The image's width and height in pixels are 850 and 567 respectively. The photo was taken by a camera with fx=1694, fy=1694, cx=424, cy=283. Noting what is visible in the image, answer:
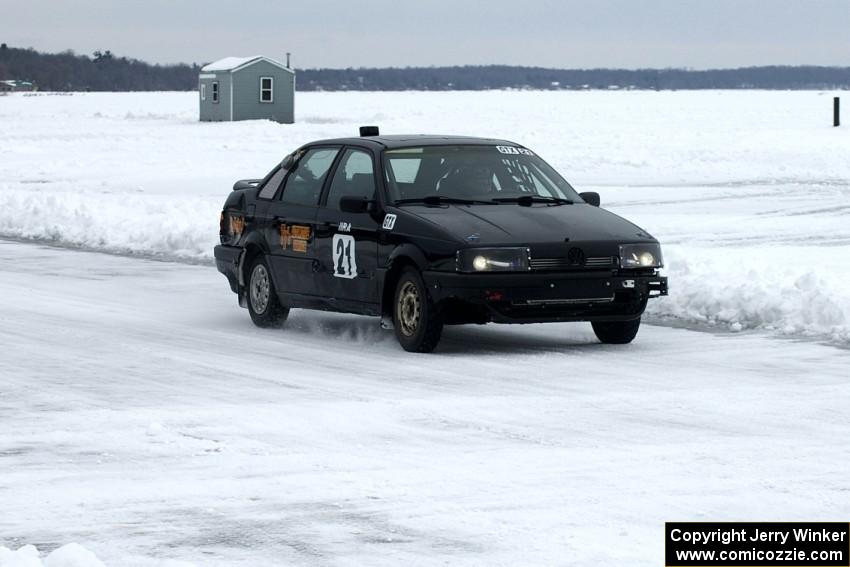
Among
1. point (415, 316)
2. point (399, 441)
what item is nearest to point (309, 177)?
point (415, 316)

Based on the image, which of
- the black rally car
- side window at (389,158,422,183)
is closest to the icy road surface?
the black rally car

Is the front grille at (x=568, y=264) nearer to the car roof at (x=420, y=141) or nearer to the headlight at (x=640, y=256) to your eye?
the headlight at (x=640, y=256)

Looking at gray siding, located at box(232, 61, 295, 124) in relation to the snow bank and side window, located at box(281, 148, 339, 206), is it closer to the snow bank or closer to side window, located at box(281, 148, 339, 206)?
side window, located at box(281, 148, 339, 206)

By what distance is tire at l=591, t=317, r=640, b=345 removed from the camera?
12.2 meters

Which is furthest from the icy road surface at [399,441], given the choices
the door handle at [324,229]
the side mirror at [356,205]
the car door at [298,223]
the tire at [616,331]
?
the side mirror at [356,205]

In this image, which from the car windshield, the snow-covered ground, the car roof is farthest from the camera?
the snow-covered ground

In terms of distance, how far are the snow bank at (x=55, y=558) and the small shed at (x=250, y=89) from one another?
69336mm

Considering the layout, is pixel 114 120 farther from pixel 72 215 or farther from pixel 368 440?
pixel 368 440

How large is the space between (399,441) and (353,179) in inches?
189

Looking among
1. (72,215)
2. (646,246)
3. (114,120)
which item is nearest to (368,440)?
(646,246)

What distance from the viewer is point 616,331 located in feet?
40.3

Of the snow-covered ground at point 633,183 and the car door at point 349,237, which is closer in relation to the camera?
the car door at point 349,237

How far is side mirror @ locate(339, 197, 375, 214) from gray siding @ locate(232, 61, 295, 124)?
63113mm

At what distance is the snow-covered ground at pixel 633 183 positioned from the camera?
559 inches
